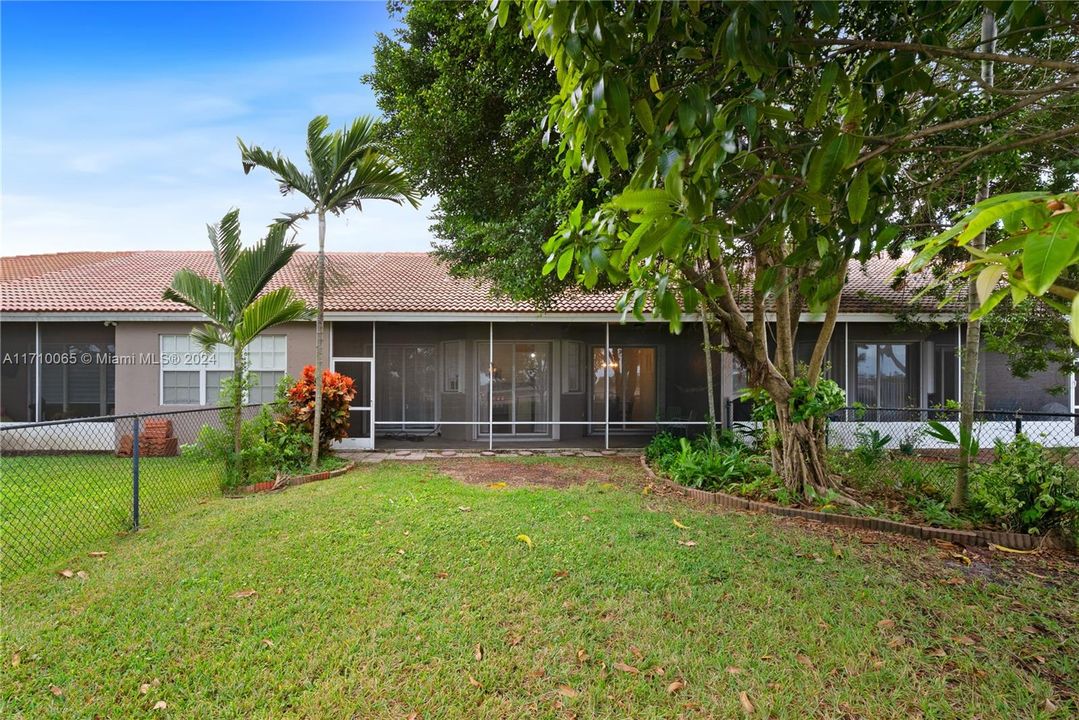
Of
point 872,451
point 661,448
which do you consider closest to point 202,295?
point 661,448

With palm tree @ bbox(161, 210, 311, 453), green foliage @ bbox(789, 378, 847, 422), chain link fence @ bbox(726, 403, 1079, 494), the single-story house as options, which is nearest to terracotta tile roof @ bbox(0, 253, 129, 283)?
the single-story house

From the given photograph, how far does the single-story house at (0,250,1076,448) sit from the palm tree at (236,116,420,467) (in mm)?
2976

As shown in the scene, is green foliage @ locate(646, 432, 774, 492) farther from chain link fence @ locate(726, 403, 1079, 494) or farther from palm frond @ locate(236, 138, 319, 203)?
palm frond @ locate(236, 138, 319, 203)

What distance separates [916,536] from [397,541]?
4950 mm

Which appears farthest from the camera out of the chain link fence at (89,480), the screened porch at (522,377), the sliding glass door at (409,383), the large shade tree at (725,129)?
the sliding glass door at (409,383)

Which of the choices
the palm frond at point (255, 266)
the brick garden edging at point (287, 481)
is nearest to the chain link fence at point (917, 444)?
the brick garden edging at point (287, 481)

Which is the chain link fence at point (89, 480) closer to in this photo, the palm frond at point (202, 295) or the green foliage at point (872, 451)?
the palm frond at point (202, 295)

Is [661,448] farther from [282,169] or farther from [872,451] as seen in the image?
[282,169]

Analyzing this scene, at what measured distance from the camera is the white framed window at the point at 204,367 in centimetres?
1085

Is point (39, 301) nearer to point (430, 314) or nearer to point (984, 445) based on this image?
point (430, 314)

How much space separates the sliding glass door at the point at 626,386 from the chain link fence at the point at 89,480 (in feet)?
24.1

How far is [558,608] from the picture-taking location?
11.3ft

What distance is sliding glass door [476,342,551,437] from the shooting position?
1195 centimetres

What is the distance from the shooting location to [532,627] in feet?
10.6
